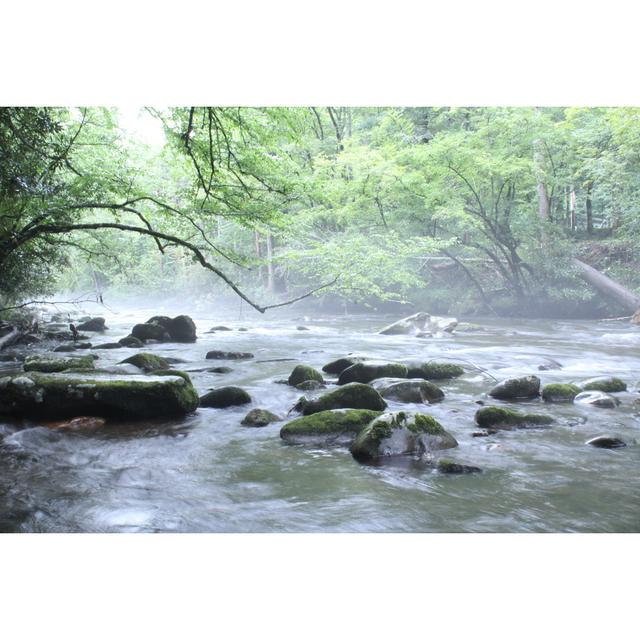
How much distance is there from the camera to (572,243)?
10609 mm

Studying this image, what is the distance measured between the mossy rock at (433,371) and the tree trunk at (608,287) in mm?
5850

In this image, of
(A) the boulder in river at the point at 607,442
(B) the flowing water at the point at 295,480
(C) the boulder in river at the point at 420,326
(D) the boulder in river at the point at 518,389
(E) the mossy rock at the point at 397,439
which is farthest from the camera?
(C) the boulder in river at the point at 420,326

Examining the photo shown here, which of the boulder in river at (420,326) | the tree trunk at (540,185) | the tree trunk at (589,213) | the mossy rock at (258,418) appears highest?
the tree trunk at (540,185)

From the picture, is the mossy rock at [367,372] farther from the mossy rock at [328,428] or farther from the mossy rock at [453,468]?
the mossy rock at [453,468]

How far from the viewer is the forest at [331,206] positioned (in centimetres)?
539

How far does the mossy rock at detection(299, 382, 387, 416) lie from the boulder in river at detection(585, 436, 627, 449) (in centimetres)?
160

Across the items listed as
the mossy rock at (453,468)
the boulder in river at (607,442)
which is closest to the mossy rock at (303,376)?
the mossy rock at (453,468)

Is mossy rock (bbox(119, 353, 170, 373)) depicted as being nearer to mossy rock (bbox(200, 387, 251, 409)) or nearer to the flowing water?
mossy rock (bbox(200, 387, 251, 409))

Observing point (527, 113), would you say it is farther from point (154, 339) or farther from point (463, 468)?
point (463, 468)

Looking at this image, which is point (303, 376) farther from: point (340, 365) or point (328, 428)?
point (328, 428)

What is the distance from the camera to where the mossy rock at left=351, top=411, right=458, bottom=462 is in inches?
130

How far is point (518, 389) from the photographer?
5.11 meters

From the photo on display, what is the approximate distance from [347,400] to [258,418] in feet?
2.43

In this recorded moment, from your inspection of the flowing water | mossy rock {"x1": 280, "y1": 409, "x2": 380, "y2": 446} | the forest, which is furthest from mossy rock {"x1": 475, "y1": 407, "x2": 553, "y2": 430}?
the forest
